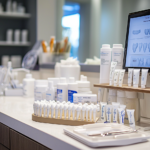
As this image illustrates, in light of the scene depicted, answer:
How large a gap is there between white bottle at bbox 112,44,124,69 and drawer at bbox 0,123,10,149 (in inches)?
21.4

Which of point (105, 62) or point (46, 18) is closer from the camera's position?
point (105, 62)

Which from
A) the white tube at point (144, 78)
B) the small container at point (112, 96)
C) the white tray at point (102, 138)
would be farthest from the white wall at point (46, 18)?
the white tray at point (102, 138)

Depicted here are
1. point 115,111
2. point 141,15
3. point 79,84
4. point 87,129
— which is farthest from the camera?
point 79,84

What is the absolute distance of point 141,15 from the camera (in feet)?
3.41

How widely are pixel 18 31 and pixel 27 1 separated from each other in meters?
0.49

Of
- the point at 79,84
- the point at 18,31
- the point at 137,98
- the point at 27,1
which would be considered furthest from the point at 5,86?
the point at 27,1

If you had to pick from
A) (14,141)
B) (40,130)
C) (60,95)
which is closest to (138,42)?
(60,95)

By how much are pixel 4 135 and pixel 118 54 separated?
1.96 ft

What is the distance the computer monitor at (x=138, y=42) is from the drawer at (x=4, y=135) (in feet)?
1.88

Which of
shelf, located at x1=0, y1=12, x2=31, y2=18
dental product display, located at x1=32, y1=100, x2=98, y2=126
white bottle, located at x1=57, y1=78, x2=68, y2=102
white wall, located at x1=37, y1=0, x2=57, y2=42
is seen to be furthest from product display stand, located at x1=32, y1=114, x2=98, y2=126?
shelf, located at x1=0, y1=12, x2=31, y2=18

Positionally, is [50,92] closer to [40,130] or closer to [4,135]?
[4,135]

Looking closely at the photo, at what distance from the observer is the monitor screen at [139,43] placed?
1011mm

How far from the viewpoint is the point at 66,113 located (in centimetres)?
95

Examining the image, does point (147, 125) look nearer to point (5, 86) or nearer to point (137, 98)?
point (137, 98)
